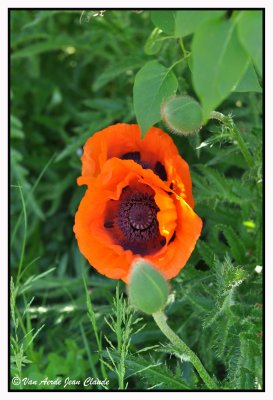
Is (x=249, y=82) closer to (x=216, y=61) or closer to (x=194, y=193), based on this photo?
(x=216, y=61)

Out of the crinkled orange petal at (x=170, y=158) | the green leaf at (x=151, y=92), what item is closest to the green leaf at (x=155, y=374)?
the crinkled orange petal at (x=170, y=158)

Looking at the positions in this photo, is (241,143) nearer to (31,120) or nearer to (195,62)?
(195,62)

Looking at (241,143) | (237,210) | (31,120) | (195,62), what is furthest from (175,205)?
(31,120)

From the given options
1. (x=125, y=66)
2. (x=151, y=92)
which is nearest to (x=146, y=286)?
(x=151, y=92)

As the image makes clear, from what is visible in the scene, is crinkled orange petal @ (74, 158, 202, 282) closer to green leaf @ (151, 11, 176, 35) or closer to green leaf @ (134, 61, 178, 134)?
green leaf @ (134, 61, 178, 134)

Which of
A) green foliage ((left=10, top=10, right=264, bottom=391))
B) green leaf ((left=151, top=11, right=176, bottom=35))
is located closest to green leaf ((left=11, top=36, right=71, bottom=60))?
green foliage ((left=10, top=10, right=264, bottom=391))
